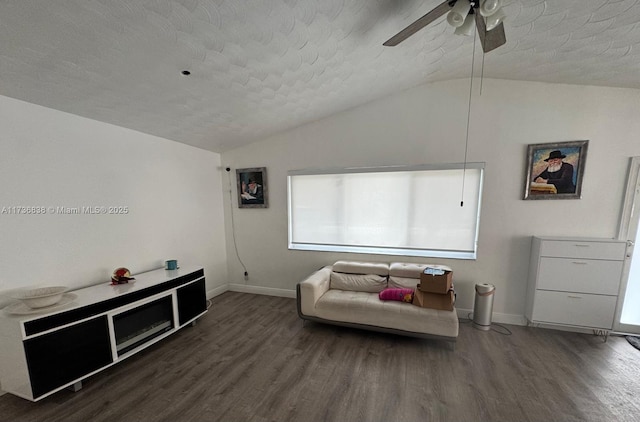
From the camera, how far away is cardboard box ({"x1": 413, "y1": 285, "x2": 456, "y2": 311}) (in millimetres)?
2262

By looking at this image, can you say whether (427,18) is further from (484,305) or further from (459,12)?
(484,305)

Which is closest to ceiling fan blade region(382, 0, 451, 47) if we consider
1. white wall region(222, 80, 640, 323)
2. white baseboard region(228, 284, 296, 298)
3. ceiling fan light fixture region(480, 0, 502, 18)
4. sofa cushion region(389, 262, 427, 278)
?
ceiling fan light fixture region(480, 0, 502, 18)

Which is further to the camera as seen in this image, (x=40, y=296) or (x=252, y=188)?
(x=252, y=188)

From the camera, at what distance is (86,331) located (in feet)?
5.82

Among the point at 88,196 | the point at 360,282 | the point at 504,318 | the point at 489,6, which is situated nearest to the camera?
the point at 489,6

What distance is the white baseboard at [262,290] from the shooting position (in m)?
3.56

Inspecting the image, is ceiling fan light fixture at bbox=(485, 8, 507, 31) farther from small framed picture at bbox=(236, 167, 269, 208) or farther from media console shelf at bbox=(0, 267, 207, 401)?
media console shelf at bbox=(0, 267, 207, 401)

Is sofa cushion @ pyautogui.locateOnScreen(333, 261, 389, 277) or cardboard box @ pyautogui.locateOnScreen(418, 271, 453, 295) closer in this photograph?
cardboard box @ pyautogui.locateOnScreen(418, 271, 453, 295)

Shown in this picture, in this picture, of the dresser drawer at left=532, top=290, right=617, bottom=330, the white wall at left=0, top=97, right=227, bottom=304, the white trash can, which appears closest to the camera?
the white wall at left=0, top=97, right=227, bottom=304

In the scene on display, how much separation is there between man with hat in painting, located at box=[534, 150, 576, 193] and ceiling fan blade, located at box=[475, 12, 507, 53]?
184cm

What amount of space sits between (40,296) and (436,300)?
133 inches

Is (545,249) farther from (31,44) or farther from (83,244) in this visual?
(83,244)

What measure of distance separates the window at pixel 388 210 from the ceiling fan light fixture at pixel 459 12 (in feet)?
5.85

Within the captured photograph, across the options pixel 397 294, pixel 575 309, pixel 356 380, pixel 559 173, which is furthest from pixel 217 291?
pixel 559 173
